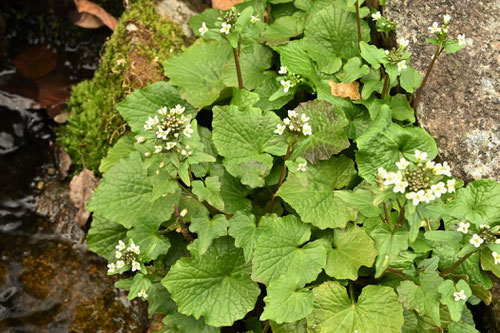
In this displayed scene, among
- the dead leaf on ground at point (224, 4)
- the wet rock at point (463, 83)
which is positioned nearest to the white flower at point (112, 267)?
the wet rock at point (463, 83)

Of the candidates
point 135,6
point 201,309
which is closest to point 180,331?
point 201,309

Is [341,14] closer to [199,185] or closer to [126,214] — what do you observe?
[199,185]

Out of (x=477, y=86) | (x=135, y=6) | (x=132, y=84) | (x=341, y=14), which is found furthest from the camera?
(x=135, y=6)

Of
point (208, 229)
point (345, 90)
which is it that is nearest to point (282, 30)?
point (345, 90)

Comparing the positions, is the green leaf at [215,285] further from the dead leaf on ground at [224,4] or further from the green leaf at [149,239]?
the dead leaf on ground at [224,4]

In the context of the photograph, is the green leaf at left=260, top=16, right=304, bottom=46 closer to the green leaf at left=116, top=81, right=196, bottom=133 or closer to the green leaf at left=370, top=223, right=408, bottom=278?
the green leaf at left=116, top=81, right=196, bottom=133
